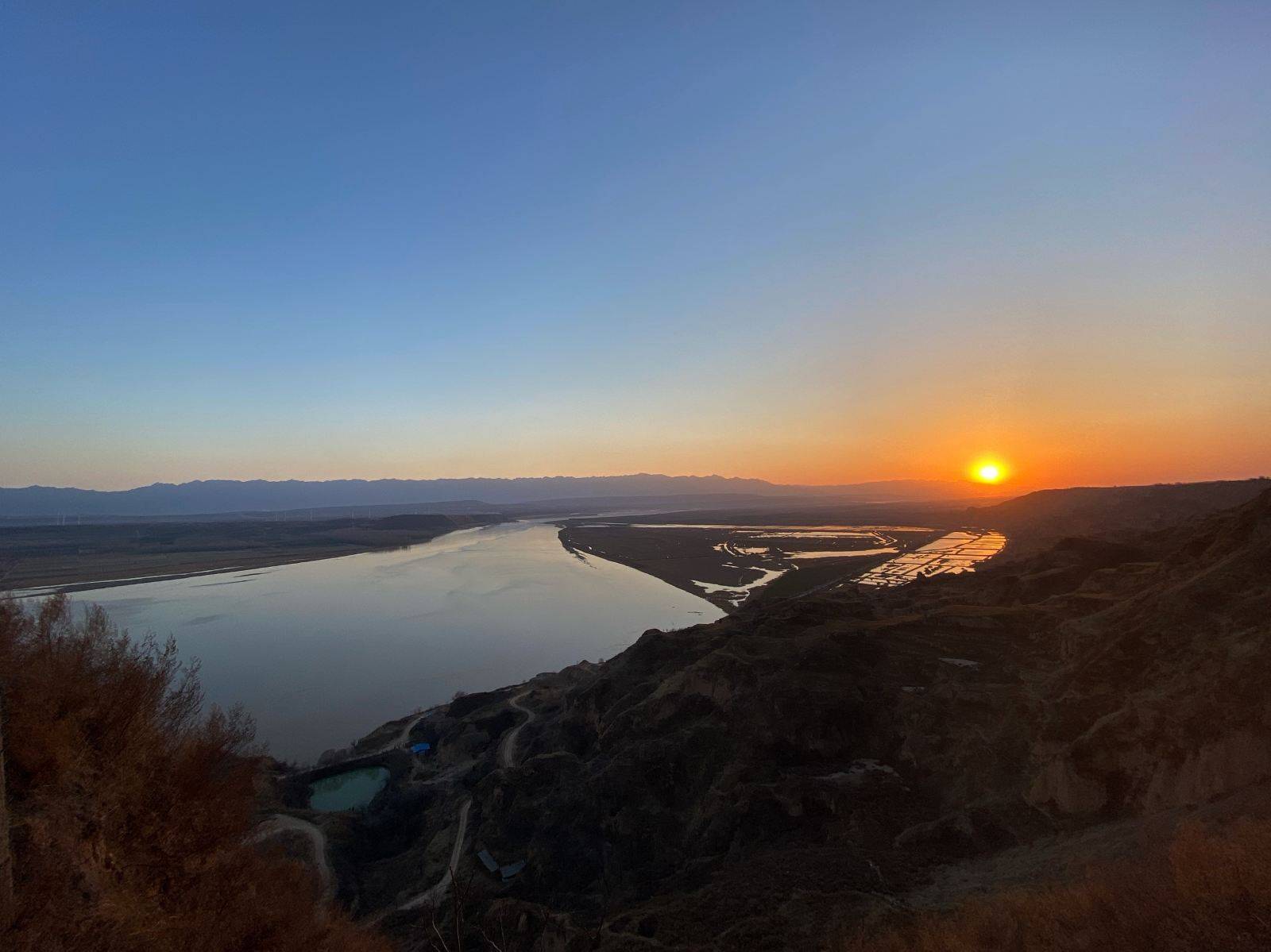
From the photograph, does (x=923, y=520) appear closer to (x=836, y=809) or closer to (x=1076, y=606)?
(x=1076, y=606)

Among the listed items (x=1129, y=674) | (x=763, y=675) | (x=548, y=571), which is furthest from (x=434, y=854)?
(x=548, y=571)

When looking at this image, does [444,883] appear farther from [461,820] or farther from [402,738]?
[402,738]

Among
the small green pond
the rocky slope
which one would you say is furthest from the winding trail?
the small green pond

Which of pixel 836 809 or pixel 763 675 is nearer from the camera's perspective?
pixel 836 809

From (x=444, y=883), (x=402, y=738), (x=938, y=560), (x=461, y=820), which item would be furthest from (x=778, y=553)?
(x=444, y=883)

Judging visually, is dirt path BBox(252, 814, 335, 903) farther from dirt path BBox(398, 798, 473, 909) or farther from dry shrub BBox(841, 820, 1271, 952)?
dry shrub BBox(841, 820, 1271, 952)

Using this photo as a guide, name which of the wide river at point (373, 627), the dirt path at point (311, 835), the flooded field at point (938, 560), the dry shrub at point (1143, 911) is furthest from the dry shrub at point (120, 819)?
the flooded field at point (938, 560)

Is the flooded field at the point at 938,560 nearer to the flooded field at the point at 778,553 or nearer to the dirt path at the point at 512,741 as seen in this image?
the flooded field at the point at 778,553

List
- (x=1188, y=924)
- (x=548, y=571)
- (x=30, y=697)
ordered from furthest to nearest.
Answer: (x=548, y=571) < (x=30, y=697) < (x=1188, y=924)
